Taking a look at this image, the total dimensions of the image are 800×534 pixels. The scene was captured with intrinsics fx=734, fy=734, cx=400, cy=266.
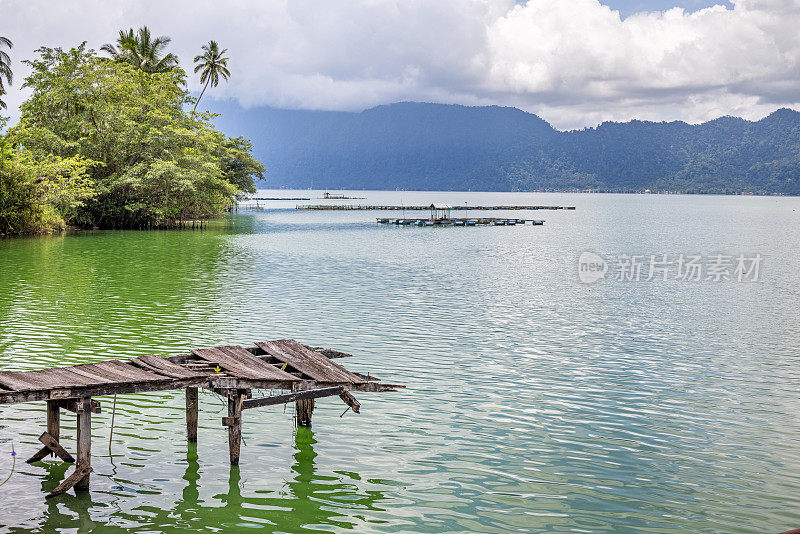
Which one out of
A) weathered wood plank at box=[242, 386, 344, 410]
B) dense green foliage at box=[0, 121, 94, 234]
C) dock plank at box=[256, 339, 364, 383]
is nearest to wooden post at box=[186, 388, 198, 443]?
weathered wood plank at box=[242, 386, 344, 410]

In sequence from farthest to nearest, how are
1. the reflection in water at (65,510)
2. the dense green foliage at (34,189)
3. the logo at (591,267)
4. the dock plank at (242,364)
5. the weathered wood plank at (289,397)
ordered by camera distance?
the dense green foliage at (34,189), the logo at (591,267), the dock plank at (242,364), the weathered wood plank at (289,397), the reflection in water at (65,510)

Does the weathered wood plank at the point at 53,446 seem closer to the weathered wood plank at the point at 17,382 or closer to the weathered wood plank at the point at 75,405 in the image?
the weathered wood plank at the point at 75,405

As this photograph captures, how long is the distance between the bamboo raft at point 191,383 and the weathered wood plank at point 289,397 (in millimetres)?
12

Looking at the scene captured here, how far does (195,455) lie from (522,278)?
2780cm

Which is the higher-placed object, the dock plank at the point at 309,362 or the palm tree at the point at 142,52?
the palm tree at the point at 142,52

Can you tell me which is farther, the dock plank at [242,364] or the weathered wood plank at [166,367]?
the dock plank at [242,364]

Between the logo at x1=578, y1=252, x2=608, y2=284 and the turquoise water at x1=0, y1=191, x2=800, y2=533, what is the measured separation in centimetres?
293

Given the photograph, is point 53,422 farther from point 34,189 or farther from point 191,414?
point 34,189

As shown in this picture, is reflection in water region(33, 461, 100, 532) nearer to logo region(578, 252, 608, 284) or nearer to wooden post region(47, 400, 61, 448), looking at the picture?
wooden post region(47, 400, 61, 448)

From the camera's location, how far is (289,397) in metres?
11.1

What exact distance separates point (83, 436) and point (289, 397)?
9.42ft

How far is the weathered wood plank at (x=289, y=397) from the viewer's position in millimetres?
→ 10953

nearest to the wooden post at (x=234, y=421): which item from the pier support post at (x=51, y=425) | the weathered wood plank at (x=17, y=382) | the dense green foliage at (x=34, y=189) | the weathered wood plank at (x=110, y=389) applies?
the weathered wood plank at (x=110, y=389)

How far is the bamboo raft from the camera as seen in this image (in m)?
9.78
